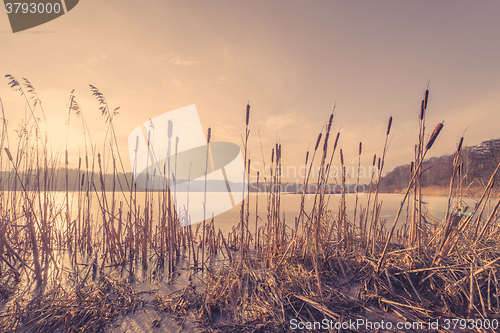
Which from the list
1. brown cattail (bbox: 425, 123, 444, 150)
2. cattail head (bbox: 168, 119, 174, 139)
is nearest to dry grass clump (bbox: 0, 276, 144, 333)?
cattail head (bbox: 168, 119, 174, 139)

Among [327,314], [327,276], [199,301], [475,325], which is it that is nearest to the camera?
[475,325]

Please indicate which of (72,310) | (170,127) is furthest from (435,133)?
(72,310)

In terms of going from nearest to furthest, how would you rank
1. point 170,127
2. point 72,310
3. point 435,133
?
point 435,133
point 72,310
point 170,127

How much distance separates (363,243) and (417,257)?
0.65 metres

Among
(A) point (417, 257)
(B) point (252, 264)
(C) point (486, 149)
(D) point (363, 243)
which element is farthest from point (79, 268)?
(C) point (486, 149)

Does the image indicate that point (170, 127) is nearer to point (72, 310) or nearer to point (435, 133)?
point (72, 310)

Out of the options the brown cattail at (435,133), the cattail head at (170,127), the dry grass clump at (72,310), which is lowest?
the dry grass clump at (72,310)

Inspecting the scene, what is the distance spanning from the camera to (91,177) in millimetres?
3186

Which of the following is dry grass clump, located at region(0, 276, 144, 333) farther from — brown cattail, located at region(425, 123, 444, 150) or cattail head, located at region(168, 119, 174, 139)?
brown cattail, located at region(425, 123, 444, 150)

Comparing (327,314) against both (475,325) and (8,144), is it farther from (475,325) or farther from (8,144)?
(8,144)

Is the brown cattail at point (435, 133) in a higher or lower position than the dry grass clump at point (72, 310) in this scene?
higher

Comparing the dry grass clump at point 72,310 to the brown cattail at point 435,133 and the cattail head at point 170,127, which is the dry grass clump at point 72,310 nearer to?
the cattail head at point 170,127

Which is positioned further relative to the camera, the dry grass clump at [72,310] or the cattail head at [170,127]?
A: the cattail head at [170,127]

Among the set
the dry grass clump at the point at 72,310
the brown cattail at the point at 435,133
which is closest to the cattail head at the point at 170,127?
the dry grass clump at the point at 72,310
